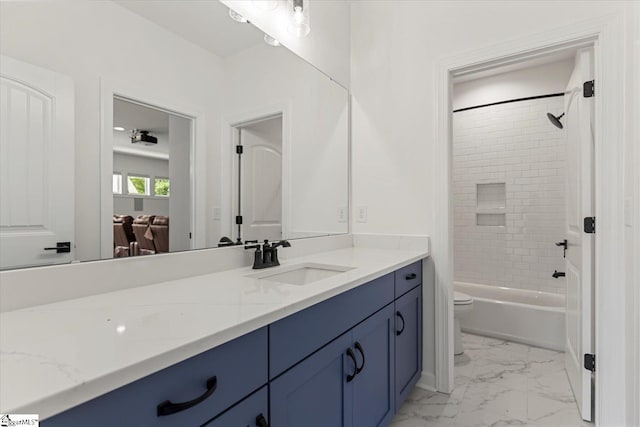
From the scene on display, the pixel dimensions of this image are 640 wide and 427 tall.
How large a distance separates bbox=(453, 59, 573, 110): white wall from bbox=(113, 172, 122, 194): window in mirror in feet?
11.8

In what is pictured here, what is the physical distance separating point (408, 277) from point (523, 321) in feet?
5.34

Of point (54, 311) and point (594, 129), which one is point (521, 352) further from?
point (54, 311)

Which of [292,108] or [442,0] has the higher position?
[442,0]

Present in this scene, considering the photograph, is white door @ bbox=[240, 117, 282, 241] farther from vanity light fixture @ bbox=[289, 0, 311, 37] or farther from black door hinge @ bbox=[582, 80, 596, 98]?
black door hinge @ bbox=[582, 80, 596, 98]

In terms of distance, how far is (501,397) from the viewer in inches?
75.1

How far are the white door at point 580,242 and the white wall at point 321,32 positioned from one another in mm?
1381

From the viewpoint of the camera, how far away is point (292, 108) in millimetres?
1912

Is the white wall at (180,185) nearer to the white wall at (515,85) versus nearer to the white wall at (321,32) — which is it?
the white wall at (321,32)

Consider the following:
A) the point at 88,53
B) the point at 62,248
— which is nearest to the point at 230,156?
the point at 88,53

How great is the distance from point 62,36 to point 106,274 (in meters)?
0.72

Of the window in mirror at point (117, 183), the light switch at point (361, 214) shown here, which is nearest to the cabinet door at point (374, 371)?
the light switch at point (361, 214)

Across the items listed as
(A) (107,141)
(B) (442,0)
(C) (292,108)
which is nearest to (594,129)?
(B) (442,0)


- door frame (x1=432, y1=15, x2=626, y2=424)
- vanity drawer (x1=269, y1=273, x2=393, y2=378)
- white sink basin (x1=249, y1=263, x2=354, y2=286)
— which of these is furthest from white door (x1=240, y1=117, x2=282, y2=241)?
door frame (x1=432, y1=15, x2=626, y2=424)

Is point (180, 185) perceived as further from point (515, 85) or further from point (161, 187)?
point (515, 85)
